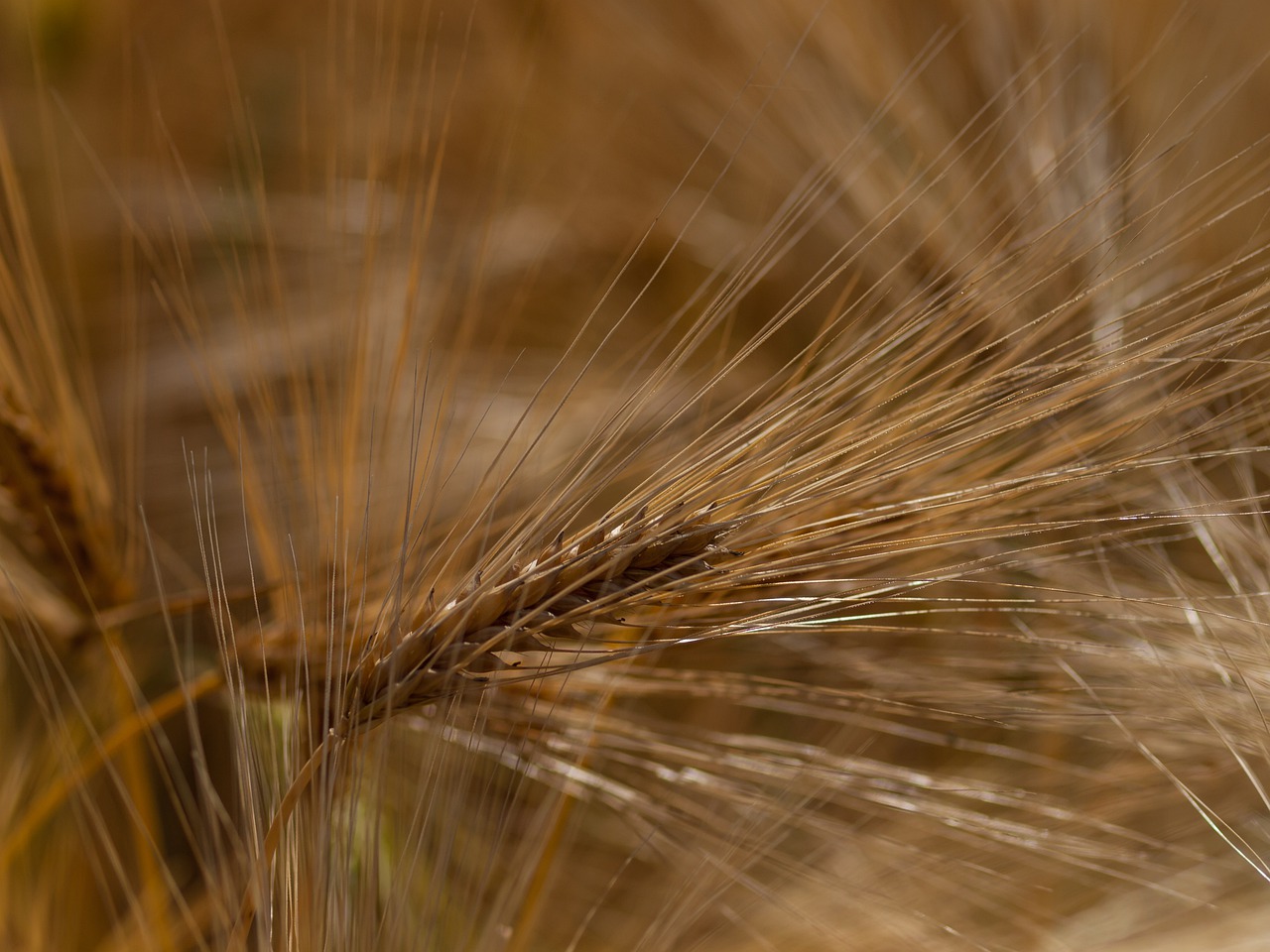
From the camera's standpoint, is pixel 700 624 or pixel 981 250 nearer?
pixel 700 624

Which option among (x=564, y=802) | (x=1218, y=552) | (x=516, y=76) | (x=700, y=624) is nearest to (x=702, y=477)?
(x=700, y=624)

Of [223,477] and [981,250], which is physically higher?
[981,250]

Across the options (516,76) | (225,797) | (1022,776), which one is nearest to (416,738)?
(225,797)

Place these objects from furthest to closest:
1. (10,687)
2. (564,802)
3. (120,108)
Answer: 1. (120,108)
2. (10,687)
3. (564,802)

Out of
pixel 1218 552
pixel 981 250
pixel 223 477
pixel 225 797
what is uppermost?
pixel 981 250

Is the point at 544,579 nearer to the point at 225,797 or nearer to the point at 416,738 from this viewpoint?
the point at 416,738

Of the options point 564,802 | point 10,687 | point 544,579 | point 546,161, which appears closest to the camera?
point 544,579

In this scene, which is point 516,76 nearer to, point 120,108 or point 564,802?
Answer: point 120,108
